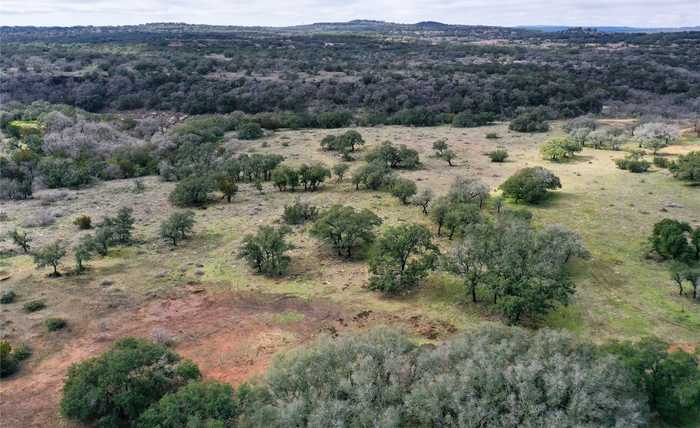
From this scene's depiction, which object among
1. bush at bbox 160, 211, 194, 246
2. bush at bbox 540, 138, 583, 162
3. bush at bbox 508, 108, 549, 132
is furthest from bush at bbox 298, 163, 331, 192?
bush at bbox 508, 108, 549, 132

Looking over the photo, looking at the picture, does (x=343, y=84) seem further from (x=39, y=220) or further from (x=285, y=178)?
(x=39, y=220)

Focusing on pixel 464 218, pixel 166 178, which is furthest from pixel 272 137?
pixel 464 218

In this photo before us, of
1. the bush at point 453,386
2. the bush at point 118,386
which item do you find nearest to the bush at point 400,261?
the bush at point 453,386

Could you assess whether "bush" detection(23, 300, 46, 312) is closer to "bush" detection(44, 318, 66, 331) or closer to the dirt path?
"bush" detection(44, 318, 66, 331)

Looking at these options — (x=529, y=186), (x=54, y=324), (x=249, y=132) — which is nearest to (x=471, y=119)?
(x=249, y=132)

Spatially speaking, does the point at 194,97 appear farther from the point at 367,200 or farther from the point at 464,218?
the point at 464,218

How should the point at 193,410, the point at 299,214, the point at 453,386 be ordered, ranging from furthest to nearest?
the point at 299,214
the point at 193,410
the point at 453,386
